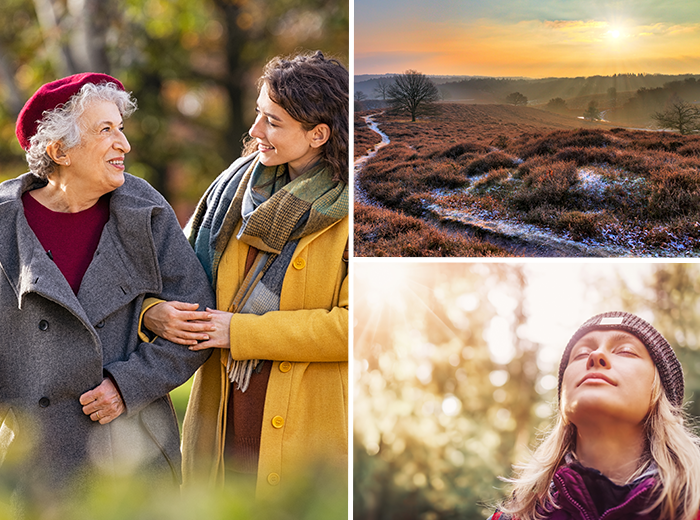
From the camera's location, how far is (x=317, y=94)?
186cm

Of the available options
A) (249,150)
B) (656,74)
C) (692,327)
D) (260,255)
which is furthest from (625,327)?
(249,150)

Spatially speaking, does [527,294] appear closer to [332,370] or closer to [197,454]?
[332,370]

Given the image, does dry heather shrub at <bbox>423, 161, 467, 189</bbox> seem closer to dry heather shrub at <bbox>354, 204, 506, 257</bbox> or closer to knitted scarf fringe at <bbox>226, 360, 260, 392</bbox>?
dry heather shrub at <bbox>354, 204, 506, 257</bbox>

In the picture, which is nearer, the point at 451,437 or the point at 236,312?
the point at 236,312

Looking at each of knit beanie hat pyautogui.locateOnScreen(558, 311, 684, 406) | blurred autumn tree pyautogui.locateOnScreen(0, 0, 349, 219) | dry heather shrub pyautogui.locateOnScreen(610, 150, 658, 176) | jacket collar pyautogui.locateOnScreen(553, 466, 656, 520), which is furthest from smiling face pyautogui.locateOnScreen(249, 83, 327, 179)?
blurred autumn tree pyautogui.locateOnScreen(0, 0, 349, 219)

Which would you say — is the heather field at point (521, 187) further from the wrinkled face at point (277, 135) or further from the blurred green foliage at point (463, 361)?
the wrinkled face at point (277, 135)

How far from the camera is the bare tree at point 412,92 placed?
6.44 feet

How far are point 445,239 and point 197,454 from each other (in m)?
1.05

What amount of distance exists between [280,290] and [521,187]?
2.69 feet

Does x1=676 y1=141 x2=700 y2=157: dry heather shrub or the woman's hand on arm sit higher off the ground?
x1=676 y1=141 x2=700 y2=157: dry heather shrub

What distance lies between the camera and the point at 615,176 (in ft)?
6.34

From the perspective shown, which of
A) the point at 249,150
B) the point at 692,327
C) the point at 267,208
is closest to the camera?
the point at 267,208

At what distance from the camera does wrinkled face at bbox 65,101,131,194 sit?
176 centimetres

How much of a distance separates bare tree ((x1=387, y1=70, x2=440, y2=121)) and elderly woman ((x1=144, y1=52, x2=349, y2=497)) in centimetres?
17
